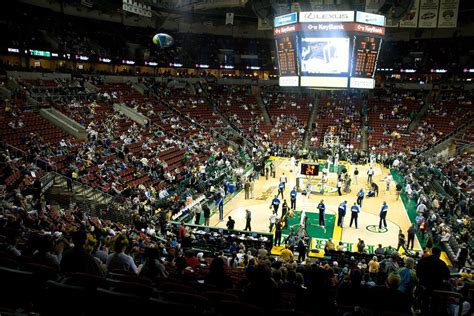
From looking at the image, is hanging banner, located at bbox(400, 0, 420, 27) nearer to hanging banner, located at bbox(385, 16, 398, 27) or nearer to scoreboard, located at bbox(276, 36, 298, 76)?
hanging banner, located at bbox(385, 16, 398, 27)

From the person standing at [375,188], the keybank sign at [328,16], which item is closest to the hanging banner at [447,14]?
the keybank sign at [328,16]

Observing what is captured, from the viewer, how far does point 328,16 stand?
20.2 m

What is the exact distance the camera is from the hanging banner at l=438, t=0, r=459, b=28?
88.4 feet

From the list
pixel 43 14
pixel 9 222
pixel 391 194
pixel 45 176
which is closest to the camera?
pixel 9 222

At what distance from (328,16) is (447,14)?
12.2 m

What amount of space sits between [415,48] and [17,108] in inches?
1722

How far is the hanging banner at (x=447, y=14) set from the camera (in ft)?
88.4

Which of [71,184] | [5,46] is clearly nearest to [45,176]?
[71,184]

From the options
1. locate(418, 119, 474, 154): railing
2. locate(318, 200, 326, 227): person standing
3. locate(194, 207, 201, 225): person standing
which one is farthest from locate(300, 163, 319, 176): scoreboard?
locate(418, 119, 474, 154): railing

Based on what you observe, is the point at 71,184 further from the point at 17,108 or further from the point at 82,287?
the point at 82,287

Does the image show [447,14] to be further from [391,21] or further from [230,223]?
[230,223]

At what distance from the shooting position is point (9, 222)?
8.26 meters

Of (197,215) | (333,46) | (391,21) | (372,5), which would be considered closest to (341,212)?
(197,215)

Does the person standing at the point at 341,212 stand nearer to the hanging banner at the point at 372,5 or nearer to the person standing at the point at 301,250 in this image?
the person standing at the point at 301,250
